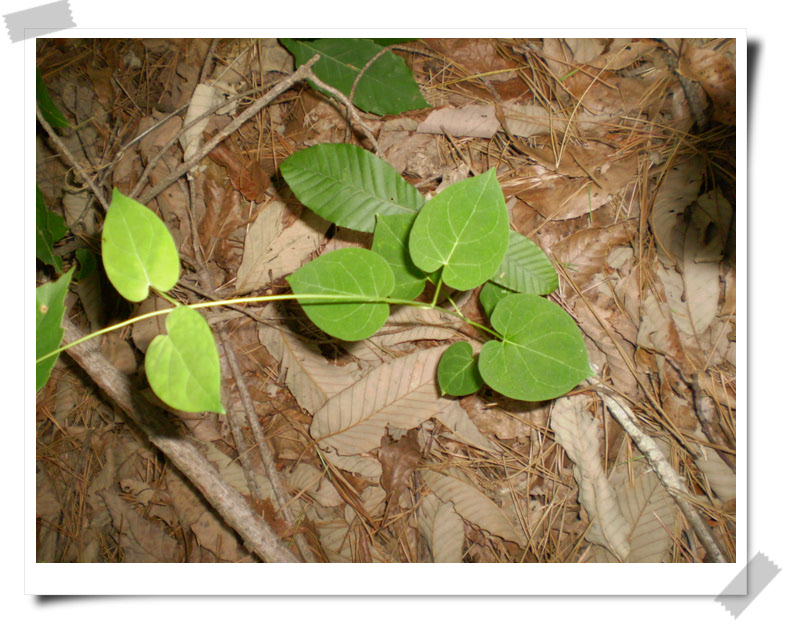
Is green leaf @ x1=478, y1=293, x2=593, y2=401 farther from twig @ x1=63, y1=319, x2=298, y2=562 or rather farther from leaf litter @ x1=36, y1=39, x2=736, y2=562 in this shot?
twig @ x1=63, y1=319, x2=298, y2=562

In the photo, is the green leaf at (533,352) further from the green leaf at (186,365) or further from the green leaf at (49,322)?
the green leaf at (49,322)

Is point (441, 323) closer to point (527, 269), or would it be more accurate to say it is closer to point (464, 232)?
point (527, 269)

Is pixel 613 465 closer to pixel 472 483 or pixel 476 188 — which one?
pixel 472 483
